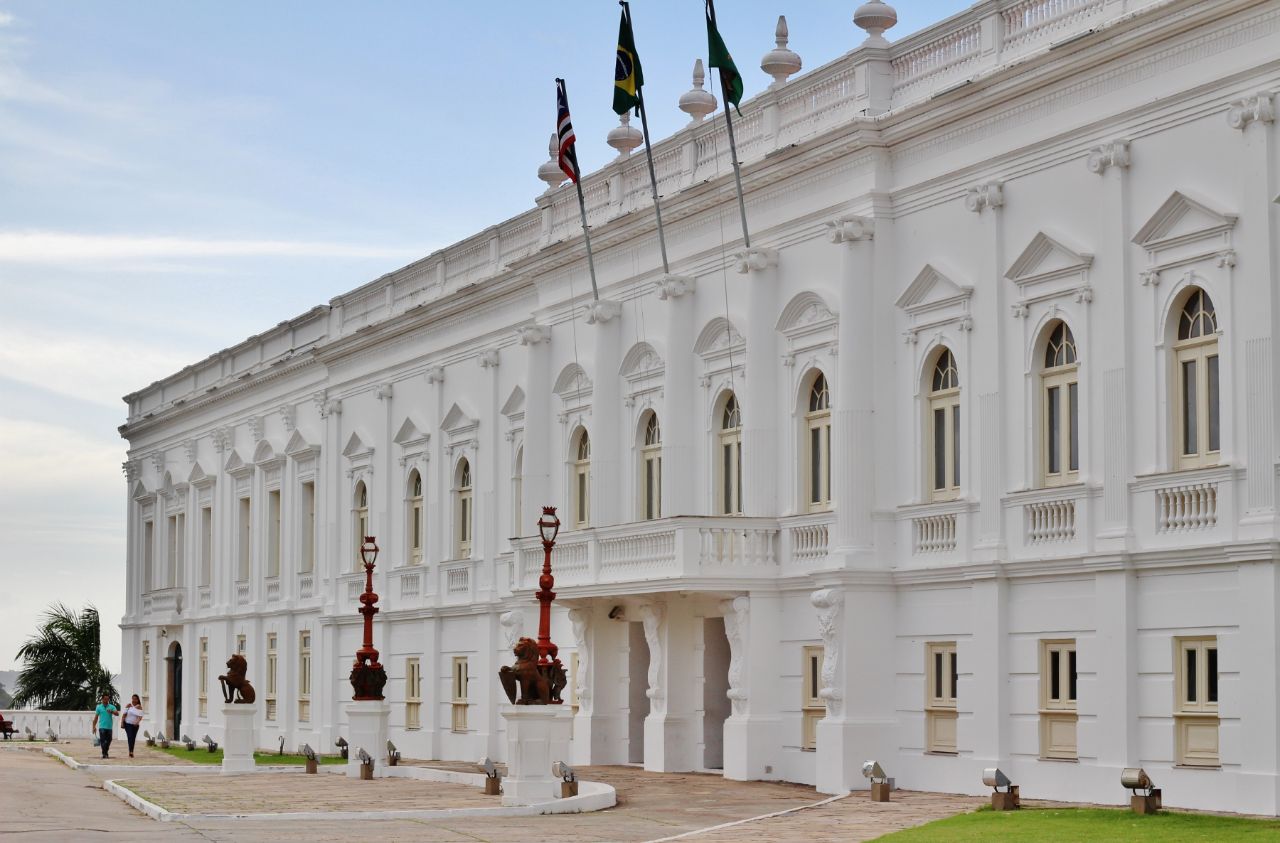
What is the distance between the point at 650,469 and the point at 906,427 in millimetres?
7668

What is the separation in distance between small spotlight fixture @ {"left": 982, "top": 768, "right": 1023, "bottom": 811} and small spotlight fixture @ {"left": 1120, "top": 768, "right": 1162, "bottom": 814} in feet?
5.01

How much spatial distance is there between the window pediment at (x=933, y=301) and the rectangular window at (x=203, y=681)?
1345 inches

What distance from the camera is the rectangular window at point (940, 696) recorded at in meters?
28.3

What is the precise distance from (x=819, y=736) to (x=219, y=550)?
1284 inches

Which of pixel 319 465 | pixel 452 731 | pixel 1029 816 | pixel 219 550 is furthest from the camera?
pixel 219 550

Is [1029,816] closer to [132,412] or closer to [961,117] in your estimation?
[961,117]

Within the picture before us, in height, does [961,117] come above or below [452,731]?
above

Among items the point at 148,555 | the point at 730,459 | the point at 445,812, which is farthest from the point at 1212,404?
the point at 148,555

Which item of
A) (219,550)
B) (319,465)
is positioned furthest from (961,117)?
(219,550)

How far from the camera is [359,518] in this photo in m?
49.4

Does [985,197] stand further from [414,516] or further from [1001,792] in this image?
[414,516]

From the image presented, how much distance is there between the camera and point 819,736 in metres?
29.4

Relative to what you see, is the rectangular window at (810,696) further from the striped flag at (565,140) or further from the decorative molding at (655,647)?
the striped flag at (565,140)

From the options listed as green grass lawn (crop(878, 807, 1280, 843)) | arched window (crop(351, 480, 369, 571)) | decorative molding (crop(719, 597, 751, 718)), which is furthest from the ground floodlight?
arched window (crop(351, 480, 369, 571))
